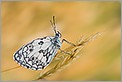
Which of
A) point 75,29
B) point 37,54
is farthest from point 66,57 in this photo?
point 75,29

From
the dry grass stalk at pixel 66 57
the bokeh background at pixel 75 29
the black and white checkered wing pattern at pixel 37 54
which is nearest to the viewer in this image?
the dry grass stalk at pixel 66 57

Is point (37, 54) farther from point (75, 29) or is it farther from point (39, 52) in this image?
point (75, 29)

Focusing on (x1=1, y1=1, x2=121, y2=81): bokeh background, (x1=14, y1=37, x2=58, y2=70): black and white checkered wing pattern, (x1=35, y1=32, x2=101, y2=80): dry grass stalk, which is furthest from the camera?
(x1=1, y1=1, x2=121, y2=81): bokeh background

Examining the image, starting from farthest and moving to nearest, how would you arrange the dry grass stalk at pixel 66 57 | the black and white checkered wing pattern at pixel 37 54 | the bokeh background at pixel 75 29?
the bokeh background at pixel 75 29 → the black and white checkered wing pattern at pixel 37 54 → the dry grass stalk at pixel 66 57

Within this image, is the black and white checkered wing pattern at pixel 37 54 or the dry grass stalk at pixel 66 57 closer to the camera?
the dry grass stalk at pixel 66 57

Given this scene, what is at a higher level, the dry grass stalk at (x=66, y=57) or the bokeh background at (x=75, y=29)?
the bokeh background at (x=75, y=29)

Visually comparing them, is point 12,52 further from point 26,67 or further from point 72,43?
point 72,43
